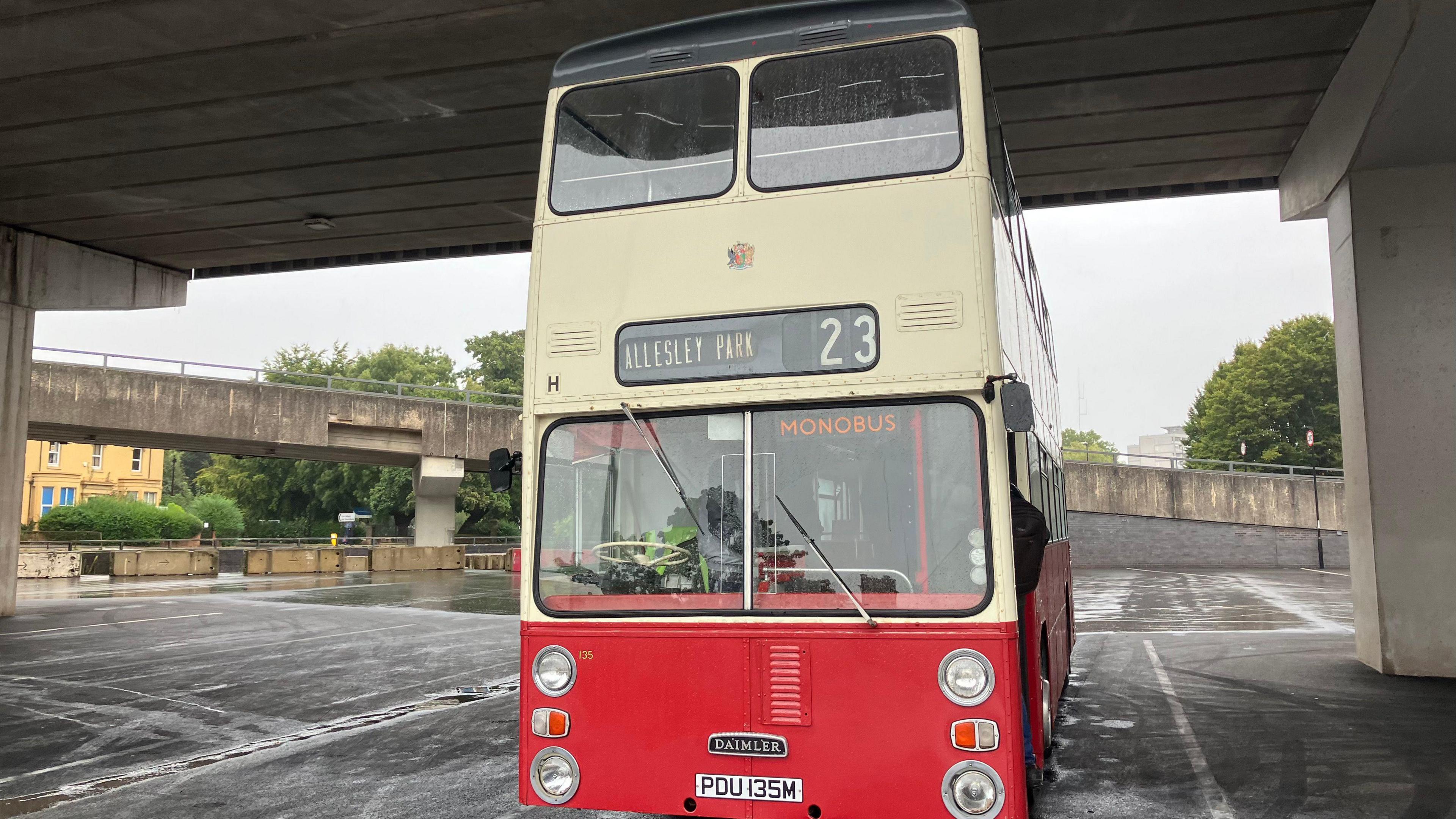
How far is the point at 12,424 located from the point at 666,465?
19.4 metres

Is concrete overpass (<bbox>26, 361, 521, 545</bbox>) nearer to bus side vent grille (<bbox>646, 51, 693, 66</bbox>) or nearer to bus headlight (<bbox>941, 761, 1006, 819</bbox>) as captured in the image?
bus side vent grille (<bbox>646, 51, 693, 66</bbox>)

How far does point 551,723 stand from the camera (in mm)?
5281

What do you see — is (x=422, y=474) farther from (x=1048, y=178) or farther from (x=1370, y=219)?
(x=1370, y=219)

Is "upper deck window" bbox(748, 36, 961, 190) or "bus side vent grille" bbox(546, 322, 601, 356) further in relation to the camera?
"bus side vent grille" bbox(546, 322, 601, 356)

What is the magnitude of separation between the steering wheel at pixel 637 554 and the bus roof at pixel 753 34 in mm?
2617

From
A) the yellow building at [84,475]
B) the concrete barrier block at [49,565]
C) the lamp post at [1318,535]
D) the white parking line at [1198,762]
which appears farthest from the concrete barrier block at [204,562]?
the lamp post at [1318,535]

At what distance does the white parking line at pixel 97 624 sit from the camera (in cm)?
1762

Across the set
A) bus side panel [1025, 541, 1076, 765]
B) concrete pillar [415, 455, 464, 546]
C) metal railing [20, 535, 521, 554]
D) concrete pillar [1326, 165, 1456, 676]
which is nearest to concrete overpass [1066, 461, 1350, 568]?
concrete pillar [415, 455, 464, 546]

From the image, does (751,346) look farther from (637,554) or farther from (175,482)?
(175,482)

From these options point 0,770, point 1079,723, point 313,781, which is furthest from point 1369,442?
point 0,770

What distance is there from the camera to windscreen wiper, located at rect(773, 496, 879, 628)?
4855 mm

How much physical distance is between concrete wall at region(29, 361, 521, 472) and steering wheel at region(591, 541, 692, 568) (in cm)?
2776

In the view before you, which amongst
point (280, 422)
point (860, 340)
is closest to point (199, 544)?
point (280, 422)

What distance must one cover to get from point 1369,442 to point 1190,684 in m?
3.79
